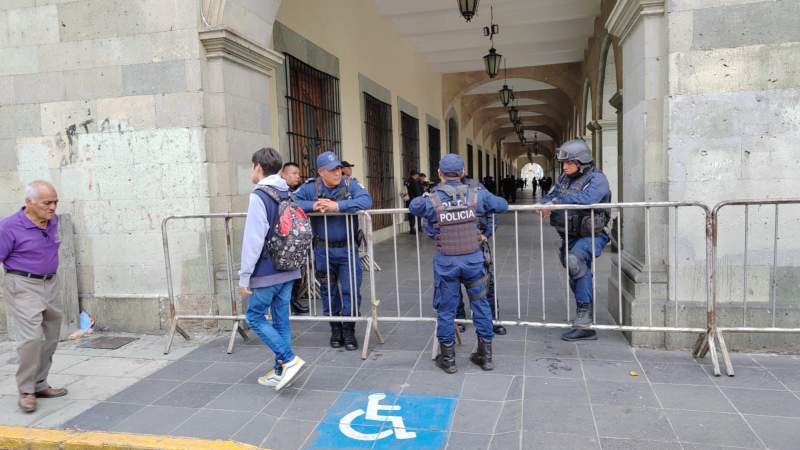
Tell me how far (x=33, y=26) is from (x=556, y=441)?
236 inches

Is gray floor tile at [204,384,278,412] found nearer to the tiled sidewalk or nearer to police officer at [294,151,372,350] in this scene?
the tiled sidewalk

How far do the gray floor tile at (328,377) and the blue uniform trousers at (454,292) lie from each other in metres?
0.76

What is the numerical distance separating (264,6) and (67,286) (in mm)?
3518

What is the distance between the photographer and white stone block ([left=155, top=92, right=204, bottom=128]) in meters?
5.09

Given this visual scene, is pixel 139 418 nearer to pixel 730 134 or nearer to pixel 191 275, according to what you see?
pixel 191 275

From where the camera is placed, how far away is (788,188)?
13.6 ft

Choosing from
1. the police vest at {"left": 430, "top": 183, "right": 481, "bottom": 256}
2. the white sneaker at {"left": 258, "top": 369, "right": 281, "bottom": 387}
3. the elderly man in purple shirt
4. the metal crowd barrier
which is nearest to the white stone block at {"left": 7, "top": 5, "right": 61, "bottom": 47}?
the metal crowd barrier

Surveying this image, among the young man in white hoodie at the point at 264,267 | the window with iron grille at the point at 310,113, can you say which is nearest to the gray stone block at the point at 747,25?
the young man in white hoodie at the point at 264,267

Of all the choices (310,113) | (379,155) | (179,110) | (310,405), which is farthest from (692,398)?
(379,155)

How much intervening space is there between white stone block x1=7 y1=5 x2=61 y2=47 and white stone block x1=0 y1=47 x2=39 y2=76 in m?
0.07

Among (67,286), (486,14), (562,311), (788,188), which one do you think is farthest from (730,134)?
(486,14)

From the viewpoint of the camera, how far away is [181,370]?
4.38 m

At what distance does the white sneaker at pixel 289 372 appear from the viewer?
3.72 metres

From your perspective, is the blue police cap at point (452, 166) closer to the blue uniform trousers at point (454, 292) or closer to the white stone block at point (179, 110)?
the blue uniform trousers at point (454, 292)
